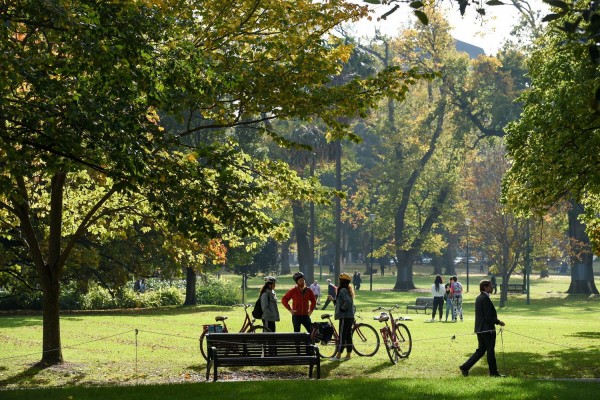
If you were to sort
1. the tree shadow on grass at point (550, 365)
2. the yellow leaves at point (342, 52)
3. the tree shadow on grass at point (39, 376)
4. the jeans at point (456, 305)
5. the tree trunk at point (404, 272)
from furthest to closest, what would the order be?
the tree trunk at point (404, 272) < the jeans at point (456, 305) < the yellow leaves at point (342, 52) < the tree shadow on grass at point (550, 365) < the tree shadow on grass at point (39, 376)

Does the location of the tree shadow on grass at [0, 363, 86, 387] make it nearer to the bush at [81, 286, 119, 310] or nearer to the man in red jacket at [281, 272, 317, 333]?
the man in red jacket at [281, 272, 317, 333]

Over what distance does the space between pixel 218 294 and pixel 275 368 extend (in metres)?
28.8

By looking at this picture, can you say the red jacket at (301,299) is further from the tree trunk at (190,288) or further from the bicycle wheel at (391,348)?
the tree trunk at (190,288)

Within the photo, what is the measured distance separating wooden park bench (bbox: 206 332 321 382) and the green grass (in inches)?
16.5

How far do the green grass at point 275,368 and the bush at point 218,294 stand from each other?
29.3 ft

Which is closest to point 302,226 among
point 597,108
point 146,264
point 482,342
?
point 146,264

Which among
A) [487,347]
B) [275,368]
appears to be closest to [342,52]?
[275,368]

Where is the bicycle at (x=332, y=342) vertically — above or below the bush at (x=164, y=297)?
below

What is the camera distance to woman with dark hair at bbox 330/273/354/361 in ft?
61.6

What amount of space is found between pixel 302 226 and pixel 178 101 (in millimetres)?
56380

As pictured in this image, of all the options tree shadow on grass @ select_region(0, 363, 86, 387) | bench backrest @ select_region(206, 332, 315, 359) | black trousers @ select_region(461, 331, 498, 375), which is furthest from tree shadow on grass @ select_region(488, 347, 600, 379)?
tree shadow on grass @ select_region(0, 363, 86, 387)

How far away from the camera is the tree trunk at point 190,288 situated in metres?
44.0

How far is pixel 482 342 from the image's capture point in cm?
1625

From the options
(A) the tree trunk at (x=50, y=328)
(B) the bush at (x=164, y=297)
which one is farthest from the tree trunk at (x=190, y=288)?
(A) the tree trunk at (x=50, y=328)
